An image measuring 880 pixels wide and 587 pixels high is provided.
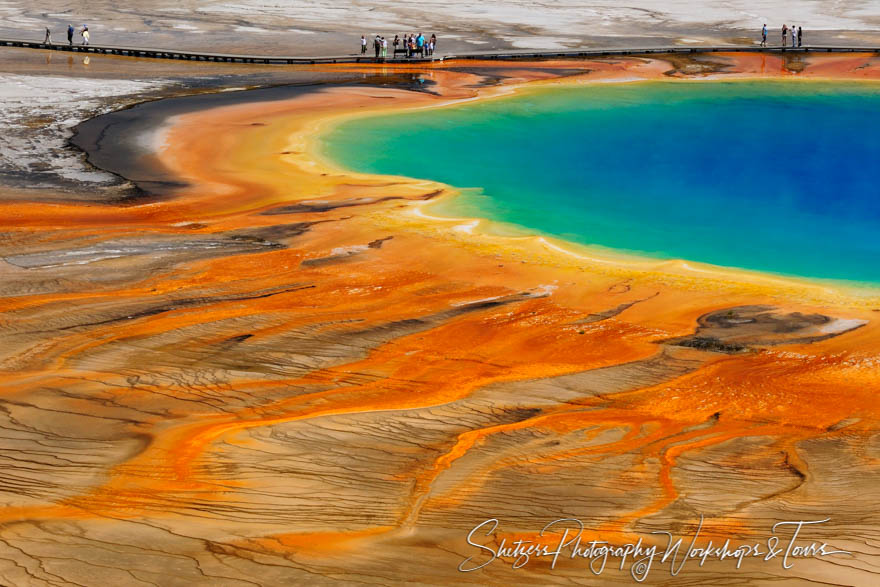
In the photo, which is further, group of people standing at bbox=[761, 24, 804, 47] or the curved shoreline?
group of people standing at bbox=[761, 24, 804, 47]

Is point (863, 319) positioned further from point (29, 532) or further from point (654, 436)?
point (29, 532)

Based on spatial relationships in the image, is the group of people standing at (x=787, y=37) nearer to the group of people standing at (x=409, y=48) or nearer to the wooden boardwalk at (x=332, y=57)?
the wooden boardwalk at (x=332, y=57)

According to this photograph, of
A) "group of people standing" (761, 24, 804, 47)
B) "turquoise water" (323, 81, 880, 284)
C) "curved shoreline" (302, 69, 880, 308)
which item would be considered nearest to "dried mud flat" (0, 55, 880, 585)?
"curved shoreline" (302, 69, 880, 308)

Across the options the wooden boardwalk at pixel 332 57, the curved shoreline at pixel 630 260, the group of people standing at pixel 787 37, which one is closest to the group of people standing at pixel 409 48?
the wooden boardwalk at pixel 332 57

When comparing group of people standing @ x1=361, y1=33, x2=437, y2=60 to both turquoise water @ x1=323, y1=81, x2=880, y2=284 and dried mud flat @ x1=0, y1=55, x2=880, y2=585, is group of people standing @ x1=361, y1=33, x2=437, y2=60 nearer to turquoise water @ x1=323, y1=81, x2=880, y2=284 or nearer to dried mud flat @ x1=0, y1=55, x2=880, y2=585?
turquoise water @ x1=323, y1=81, x2=880, y2=284

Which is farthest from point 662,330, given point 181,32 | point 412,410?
point 181,32

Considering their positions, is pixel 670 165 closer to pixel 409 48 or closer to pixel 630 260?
pixel 630 260
